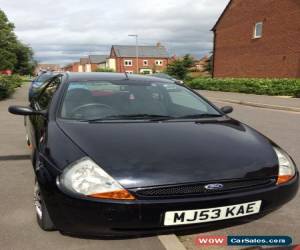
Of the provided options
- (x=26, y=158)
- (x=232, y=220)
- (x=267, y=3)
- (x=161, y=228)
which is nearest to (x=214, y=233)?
(x=232, y=220)

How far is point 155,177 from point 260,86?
20.2 metres

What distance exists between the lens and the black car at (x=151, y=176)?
2467 mm

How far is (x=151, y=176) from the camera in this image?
2514 mm

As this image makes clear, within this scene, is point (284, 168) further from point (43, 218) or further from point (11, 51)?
point (11, 51)

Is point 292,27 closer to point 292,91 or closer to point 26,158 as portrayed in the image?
point 292,91

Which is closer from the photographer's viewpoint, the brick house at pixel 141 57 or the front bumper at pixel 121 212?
the front bumper at pixel 121 212

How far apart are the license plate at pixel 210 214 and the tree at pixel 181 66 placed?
43.3 m

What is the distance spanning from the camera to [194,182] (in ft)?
8.34

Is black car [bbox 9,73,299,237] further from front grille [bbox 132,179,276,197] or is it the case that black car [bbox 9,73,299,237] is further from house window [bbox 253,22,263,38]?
house window [bbox 253,22,263,38]

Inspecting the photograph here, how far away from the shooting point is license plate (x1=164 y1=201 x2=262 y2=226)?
250cm

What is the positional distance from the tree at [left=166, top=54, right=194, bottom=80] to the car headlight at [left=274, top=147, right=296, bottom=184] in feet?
140

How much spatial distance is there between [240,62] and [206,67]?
89.6 feet

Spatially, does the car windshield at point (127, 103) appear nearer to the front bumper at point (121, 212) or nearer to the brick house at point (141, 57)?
the front bumper at point (121, 212)

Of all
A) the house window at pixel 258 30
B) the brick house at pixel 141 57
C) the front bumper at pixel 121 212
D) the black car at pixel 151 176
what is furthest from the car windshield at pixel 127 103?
the brick house at pixel 141 57
